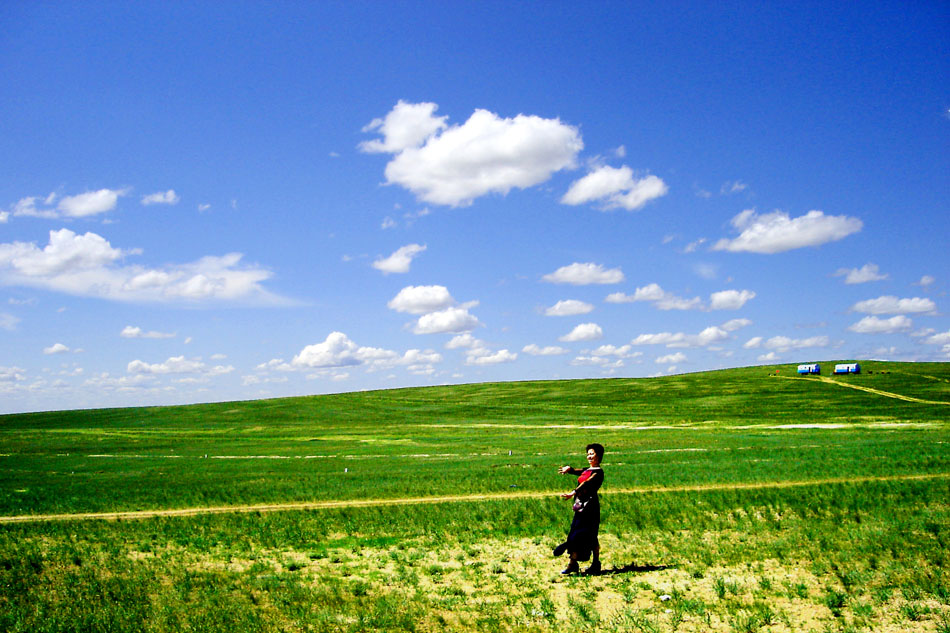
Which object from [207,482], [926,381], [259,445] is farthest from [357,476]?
[926,381]

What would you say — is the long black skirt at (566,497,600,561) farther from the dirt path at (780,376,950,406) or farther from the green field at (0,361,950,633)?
the dirt path at (780,376,950,406)

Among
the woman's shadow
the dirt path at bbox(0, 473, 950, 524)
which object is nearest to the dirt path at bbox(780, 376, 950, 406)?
the dirt path at bbox(0, 473, 950, 524)

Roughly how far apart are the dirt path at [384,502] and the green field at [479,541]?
7.0 inches

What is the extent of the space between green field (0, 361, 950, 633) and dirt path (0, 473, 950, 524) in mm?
178

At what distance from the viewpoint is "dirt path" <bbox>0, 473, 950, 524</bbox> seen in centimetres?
2673

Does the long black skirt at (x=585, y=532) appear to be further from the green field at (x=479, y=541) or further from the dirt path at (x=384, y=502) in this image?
the dirt path at (x=384, y=502)

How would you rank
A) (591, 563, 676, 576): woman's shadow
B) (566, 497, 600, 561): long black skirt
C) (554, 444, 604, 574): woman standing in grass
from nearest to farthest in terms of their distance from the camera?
(554, 444, 604, 574): woman standing in grass → (566, 497, 600, 561): long black skirt → (591, 563, 676, 576): woman's shadow

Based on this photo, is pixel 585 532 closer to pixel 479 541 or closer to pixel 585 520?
pixel 585 520

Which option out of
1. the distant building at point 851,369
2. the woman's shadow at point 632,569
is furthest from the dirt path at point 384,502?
the distant building at point 851,369

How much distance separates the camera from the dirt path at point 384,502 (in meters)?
26.7

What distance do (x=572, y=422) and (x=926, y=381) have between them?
9223 cm

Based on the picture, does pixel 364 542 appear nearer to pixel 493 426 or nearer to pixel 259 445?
pixel 259 445

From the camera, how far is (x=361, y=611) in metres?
13.4

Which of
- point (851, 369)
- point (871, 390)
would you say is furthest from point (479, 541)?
point (851, 369)
